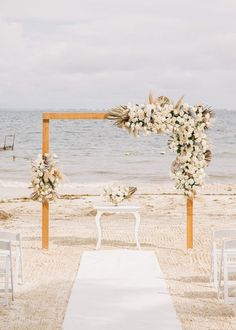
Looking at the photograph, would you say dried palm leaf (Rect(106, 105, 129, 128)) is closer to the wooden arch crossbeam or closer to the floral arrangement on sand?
the floral arrangement on sand

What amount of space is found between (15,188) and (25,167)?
11.2 meters

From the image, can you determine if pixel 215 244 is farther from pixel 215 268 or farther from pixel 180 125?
pixel 180 125

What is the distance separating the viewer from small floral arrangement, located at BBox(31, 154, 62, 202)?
551 inches

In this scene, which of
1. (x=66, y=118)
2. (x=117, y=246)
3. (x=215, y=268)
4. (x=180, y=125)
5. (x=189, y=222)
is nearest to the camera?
(x=215, y=268)

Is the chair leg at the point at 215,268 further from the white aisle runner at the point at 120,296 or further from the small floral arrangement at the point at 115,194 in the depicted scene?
the small floral arrangement at the point at 115,194

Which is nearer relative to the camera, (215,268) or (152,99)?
(215,268)

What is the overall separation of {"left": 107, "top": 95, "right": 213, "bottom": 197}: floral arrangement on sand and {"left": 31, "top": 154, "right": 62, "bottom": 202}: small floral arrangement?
1377mm

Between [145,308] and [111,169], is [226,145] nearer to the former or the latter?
[111,169]

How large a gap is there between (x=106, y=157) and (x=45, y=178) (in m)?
33.1

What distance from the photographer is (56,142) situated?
62219 millimetres

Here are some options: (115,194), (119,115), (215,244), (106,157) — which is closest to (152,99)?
(119,115)

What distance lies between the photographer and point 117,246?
14664mm

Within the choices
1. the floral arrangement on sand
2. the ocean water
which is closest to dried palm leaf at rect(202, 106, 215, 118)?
the floral arrangement on sand

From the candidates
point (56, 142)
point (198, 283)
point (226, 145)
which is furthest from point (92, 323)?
point (56, 142)
